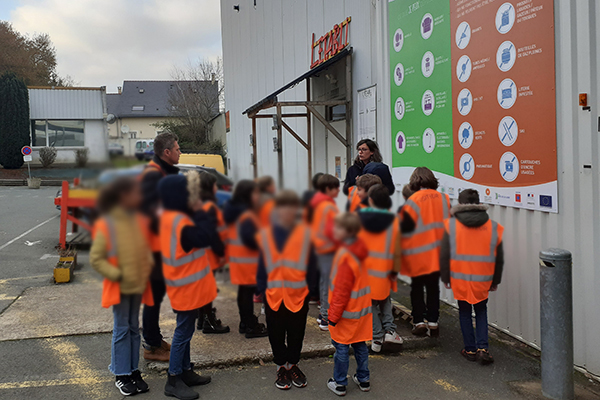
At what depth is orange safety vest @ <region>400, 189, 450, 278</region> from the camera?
1.87m

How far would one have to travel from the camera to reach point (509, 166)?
4449 millimetres

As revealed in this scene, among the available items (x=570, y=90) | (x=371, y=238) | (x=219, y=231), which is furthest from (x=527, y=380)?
(x=219, y=231)

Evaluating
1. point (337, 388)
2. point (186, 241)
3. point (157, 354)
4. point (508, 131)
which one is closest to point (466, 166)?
point (508, 131)

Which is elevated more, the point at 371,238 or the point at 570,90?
the point at 570,90

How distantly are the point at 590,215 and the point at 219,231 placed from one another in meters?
3.26

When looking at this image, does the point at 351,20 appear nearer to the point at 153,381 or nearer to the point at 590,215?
the point at 590,215

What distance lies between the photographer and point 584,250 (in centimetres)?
381

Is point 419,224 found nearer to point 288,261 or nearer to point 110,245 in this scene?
point 288,261

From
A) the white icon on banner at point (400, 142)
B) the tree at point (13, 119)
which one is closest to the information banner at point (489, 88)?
the white icon on banner at point (400, 142)

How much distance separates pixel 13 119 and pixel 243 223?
36.4 m

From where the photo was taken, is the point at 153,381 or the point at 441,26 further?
the point at 153,381

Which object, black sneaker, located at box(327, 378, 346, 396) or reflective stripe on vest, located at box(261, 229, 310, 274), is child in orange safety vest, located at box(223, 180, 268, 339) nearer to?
reflective stripe on vest, located at box(261, 229, 310, 274)

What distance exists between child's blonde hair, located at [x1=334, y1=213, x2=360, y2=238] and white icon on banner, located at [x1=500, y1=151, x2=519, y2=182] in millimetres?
3253

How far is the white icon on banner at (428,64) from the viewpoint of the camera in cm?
367
